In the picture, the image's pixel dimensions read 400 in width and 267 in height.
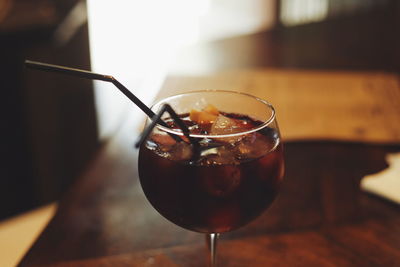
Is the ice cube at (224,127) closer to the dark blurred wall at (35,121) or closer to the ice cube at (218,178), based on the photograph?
the ice cube at (218,178)

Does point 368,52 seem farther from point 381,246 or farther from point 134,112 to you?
point 381,246

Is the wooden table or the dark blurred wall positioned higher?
the wooden table

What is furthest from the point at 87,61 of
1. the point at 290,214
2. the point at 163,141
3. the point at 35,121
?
the point at 163,141

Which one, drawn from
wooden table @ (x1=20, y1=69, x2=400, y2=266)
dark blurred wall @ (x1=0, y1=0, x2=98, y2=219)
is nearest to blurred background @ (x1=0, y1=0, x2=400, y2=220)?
dark blurred wall @ (x1=0, y1=0, x2=98, y2=219)

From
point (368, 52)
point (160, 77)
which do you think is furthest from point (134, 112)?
point (368, 52)

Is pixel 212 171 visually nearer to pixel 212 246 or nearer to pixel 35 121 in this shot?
pixel 212 246

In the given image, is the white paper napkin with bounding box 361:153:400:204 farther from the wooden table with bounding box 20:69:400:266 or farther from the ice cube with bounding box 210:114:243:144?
the ice cube with bounding box 210:114:243:144
